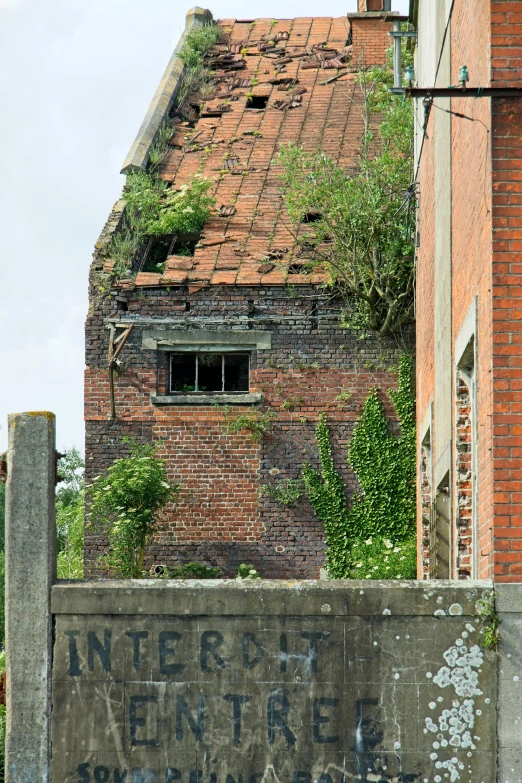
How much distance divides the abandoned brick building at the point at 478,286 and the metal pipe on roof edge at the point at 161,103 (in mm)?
8388

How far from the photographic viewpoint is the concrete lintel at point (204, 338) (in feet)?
53.2

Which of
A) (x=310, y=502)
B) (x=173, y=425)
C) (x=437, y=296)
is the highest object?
(x=437, y=296)

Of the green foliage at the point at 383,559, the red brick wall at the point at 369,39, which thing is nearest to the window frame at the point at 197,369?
the green foliage at the point at 383,559

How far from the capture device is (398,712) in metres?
6.17

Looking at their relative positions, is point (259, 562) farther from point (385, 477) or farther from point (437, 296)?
point (437, 296)

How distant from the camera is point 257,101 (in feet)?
67.5

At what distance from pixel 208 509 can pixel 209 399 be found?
1.64m

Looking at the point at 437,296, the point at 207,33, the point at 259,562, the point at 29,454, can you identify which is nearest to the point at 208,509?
the point at 259,562

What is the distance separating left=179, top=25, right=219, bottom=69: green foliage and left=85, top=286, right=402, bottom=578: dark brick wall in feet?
23.1

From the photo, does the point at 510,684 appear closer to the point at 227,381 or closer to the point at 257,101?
the point at 227,381

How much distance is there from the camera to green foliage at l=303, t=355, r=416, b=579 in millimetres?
15625

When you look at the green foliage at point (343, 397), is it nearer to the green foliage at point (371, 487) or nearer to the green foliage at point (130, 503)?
the green foliage at point (371, 487)

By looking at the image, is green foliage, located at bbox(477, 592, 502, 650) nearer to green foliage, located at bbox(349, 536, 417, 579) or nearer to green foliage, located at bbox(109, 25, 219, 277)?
green foliage, located at bbox(349, 536, 417, 579)

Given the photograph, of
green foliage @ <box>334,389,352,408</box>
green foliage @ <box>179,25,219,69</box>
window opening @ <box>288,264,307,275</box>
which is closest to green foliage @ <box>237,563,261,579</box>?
green foliage @ <box>334,389,352,408</box>
